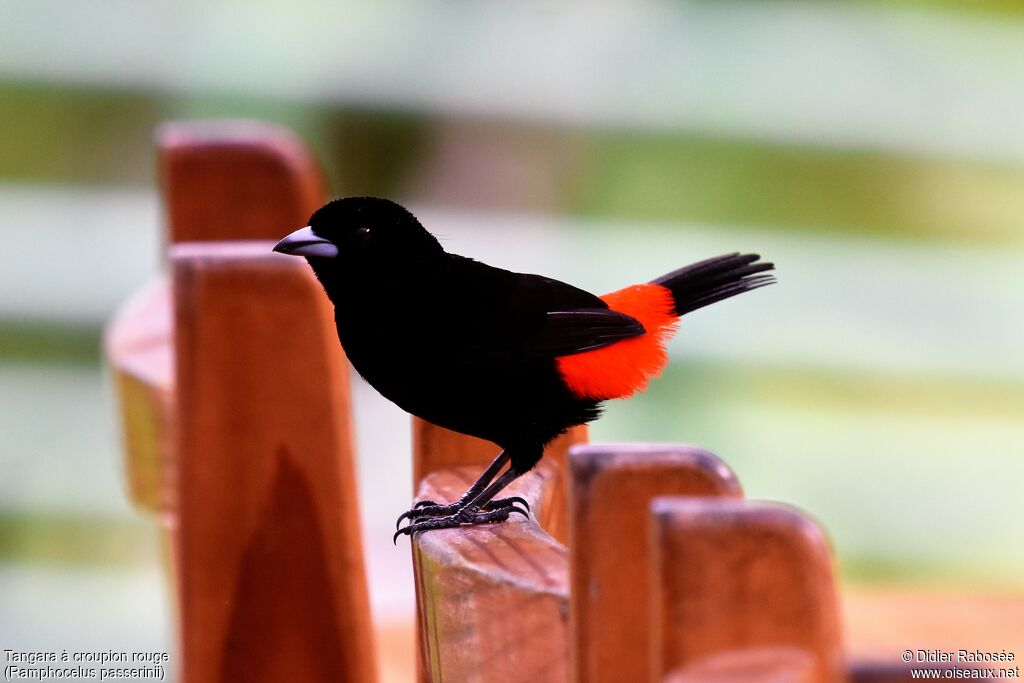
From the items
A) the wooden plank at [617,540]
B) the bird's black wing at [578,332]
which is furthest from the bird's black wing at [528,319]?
the wooden plank at [617,540]

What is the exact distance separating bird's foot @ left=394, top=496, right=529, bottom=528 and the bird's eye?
0.17m

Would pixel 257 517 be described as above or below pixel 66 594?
above

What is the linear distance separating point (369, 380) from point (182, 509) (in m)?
0.11

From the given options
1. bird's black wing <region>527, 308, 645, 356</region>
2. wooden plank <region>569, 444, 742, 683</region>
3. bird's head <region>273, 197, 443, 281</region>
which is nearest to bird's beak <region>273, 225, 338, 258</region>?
bird's head <region>273, 197, 443, 281</region>

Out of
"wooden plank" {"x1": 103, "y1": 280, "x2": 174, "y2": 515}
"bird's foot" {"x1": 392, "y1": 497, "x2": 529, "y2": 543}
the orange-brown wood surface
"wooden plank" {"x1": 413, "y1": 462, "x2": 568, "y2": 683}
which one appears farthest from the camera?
"wooden plank" {"x1": 103, "y1": 280, "x2": 174, "y2": 515}

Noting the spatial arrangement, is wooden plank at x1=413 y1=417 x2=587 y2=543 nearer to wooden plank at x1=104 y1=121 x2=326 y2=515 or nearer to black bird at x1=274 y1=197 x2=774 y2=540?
black bird at x1=274 y1=197 x2=774 y2=540

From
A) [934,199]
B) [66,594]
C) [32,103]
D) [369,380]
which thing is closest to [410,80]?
[32,103]

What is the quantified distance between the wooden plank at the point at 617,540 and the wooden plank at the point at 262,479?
0.26 metres

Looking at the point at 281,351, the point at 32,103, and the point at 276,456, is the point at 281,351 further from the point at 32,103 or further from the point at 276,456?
the point at 32,103

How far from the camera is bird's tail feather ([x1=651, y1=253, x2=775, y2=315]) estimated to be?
70cm

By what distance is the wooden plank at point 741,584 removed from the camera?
0.95 feet

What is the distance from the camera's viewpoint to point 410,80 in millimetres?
2053

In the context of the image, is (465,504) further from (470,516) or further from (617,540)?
(617,540)

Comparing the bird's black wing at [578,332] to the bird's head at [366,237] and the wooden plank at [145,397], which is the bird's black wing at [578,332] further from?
the wooden plank at [145,397]
